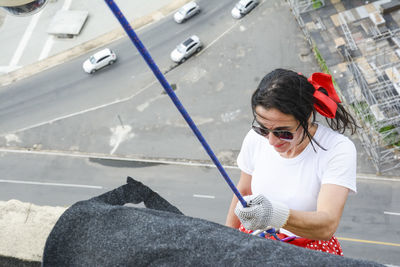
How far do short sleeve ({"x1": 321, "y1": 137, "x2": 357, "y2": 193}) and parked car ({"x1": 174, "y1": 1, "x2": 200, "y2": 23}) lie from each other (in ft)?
90.1

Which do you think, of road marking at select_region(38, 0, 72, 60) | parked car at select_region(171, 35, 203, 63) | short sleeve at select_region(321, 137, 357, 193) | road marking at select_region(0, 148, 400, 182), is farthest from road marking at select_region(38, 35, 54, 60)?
short sleeve at select_region(321, 137, 357, 193)

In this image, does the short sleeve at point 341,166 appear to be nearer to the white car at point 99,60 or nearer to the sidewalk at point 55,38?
the white car at point 99,60

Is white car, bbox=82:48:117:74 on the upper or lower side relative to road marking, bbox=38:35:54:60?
lower

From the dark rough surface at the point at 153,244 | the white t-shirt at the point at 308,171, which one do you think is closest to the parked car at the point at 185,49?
the white t-shirt at the point at 308,171

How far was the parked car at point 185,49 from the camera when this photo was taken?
98.1 feet

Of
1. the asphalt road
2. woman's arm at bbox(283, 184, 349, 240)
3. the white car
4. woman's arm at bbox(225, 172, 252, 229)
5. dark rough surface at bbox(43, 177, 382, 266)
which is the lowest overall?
the asphalt road

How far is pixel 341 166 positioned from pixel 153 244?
9.51ft

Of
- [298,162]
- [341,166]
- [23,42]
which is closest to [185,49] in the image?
[23,42]

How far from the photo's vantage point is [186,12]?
31750 millimetres

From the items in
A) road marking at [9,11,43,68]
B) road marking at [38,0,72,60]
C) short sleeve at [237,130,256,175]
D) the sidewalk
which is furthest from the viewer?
road marking at [9,11,43,68]

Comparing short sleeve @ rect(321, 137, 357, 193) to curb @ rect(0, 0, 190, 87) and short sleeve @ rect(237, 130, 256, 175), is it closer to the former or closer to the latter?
short sleeve @ rect(237, 130, 256, 175)

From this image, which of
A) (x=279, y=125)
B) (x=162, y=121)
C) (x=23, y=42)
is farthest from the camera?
(x=23, y=42)

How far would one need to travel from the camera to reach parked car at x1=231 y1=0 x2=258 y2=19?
102ft

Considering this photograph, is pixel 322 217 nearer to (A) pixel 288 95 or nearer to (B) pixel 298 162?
(B) pixel 298 162
